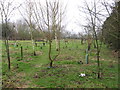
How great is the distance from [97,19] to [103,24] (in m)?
0.39

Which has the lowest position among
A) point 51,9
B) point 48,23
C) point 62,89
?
point 62,89

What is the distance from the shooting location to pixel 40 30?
588cm

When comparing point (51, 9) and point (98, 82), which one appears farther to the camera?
point (51, 9)

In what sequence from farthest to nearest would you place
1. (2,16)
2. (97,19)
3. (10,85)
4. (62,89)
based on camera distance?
1. (2,16)
2. (97,19)
3. (10,85)
4. (62,89)

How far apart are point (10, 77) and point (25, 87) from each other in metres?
1.38

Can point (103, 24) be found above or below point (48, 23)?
below

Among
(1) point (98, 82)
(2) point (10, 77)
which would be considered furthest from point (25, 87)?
(1) point (98, 82)

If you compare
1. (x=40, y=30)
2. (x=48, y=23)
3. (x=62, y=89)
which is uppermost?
(x=48, y=23)

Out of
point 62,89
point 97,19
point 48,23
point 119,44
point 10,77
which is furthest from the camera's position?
point 119,44

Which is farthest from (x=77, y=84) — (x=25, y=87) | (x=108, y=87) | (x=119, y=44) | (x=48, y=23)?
(x=119, y=44)

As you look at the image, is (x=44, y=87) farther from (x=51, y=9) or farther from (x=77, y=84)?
(x=51, y=9)

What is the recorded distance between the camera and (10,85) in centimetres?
383

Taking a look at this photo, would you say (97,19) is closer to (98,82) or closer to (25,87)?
(98,82)

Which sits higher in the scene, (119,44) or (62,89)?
(119,44)
